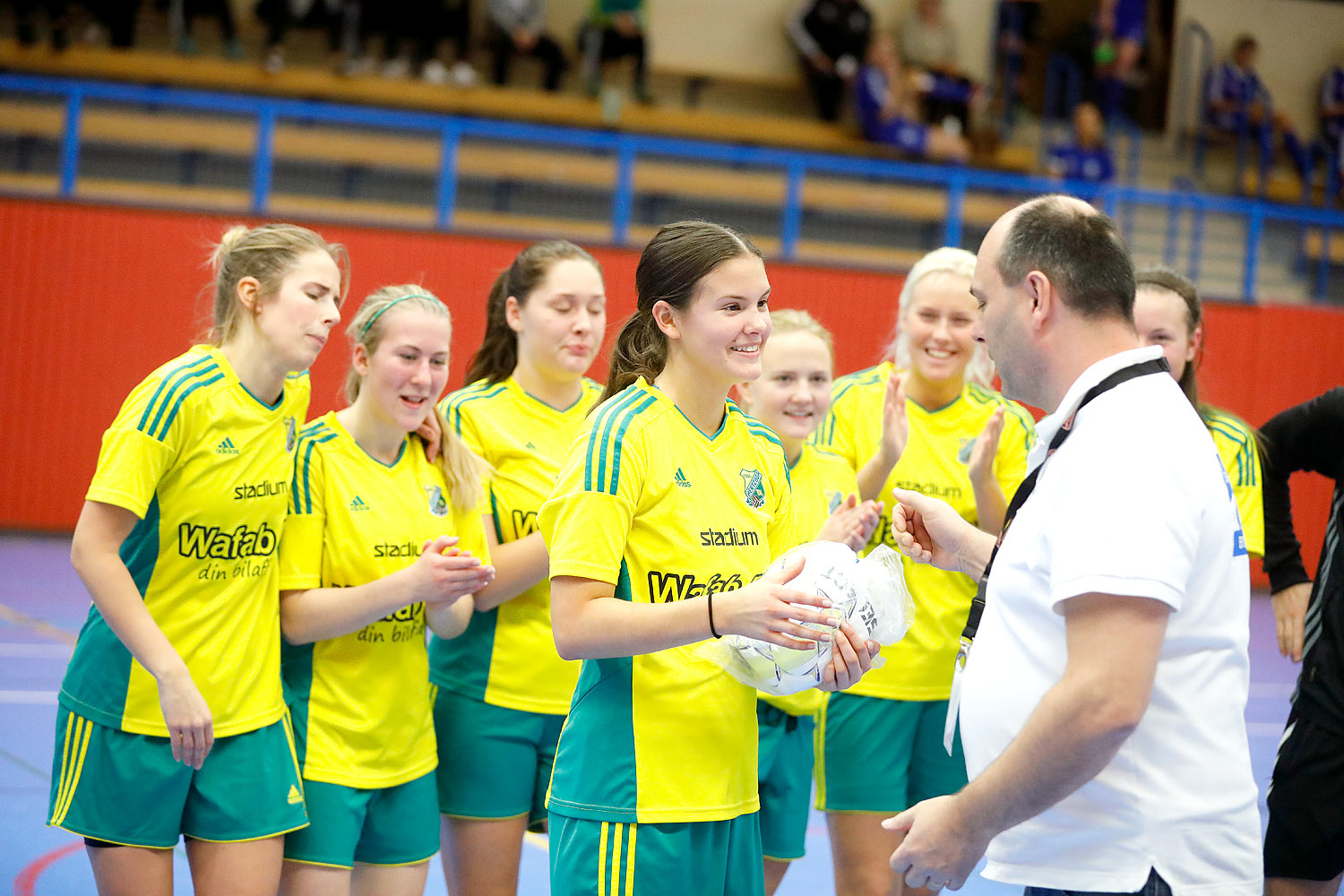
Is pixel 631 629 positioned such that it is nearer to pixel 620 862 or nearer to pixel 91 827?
pixel 620 862

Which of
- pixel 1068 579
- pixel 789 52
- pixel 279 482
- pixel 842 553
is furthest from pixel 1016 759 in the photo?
pixel 789 52

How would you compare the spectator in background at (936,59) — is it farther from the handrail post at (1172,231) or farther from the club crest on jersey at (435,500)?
the club crest on jersey at (435,500)

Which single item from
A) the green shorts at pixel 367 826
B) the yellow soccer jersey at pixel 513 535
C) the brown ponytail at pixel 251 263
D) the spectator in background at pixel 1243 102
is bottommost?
the green shorts at pixel 367 826

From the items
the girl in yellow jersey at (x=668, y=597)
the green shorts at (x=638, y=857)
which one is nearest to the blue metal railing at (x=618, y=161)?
the girl in yellow jersey at (x=668, y=597)

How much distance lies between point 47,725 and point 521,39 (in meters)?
10.9

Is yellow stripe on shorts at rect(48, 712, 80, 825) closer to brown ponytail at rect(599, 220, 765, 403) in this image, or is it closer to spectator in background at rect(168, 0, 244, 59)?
brown ponytail at rect(599, 220, 765, 403)

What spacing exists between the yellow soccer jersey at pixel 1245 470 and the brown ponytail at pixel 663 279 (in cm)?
203

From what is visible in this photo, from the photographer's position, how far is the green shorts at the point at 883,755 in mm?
4043

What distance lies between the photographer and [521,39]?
15555 millimetres

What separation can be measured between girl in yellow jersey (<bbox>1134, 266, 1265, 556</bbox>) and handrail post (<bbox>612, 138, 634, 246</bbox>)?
29.0 feet

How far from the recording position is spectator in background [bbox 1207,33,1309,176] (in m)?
17.6

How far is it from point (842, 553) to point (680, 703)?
478 mm

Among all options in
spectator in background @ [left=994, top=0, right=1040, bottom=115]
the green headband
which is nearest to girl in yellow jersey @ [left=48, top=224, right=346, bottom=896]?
the green headband

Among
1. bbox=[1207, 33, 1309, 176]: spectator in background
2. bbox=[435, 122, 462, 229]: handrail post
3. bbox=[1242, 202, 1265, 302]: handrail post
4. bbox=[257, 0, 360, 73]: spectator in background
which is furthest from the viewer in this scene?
bbox=[1207, 33, 1309, 176]: spectator in background
